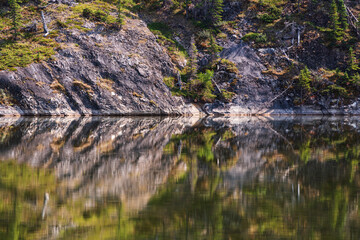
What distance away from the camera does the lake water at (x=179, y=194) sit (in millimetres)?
5836

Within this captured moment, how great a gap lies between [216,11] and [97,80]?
90.8ft

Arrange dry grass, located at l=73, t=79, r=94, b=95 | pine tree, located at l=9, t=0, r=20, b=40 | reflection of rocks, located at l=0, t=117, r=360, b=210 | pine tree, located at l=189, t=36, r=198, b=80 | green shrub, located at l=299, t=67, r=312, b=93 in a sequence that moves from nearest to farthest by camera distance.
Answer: reflection of rocks, located at l=0, t=117, r=360, b=210
dry grass, located at l=73, t=79, r=94, b=95
pine tree, located at l=9, t=0, r=20, b=40
green shrub, located at l=299, t=67, r=312, b=93
pine tree, located at l=189, t=36, r=198, b=80

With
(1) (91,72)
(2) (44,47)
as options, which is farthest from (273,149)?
(2) (44,47)

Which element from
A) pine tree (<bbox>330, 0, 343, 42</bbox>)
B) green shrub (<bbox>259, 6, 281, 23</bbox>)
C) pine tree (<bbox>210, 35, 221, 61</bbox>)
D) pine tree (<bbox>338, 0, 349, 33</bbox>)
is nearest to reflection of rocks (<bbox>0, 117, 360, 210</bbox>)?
pine tree (<bbox>210, 35, 221, 61</bbox>)

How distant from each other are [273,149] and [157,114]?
113 ft

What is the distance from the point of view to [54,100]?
43625 mm

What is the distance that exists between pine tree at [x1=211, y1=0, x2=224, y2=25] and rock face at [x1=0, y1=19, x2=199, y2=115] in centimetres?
1458

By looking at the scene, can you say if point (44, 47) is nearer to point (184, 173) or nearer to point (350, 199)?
point (184, 173)

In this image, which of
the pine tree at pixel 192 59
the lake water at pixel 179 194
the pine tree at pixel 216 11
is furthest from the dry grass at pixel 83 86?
the lake water at pixel 179 194

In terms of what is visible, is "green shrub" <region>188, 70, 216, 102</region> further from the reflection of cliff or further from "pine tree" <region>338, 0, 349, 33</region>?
the reflection of cliff

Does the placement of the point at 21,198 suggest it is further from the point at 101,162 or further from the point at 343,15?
the point at 343,15

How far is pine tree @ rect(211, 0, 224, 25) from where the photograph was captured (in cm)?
6272

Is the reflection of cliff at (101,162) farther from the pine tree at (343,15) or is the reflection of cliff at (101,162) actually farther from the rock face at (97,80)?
the pine tree at (343,15)

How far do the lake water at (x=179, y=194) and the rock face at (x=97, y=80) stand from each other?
101ft
